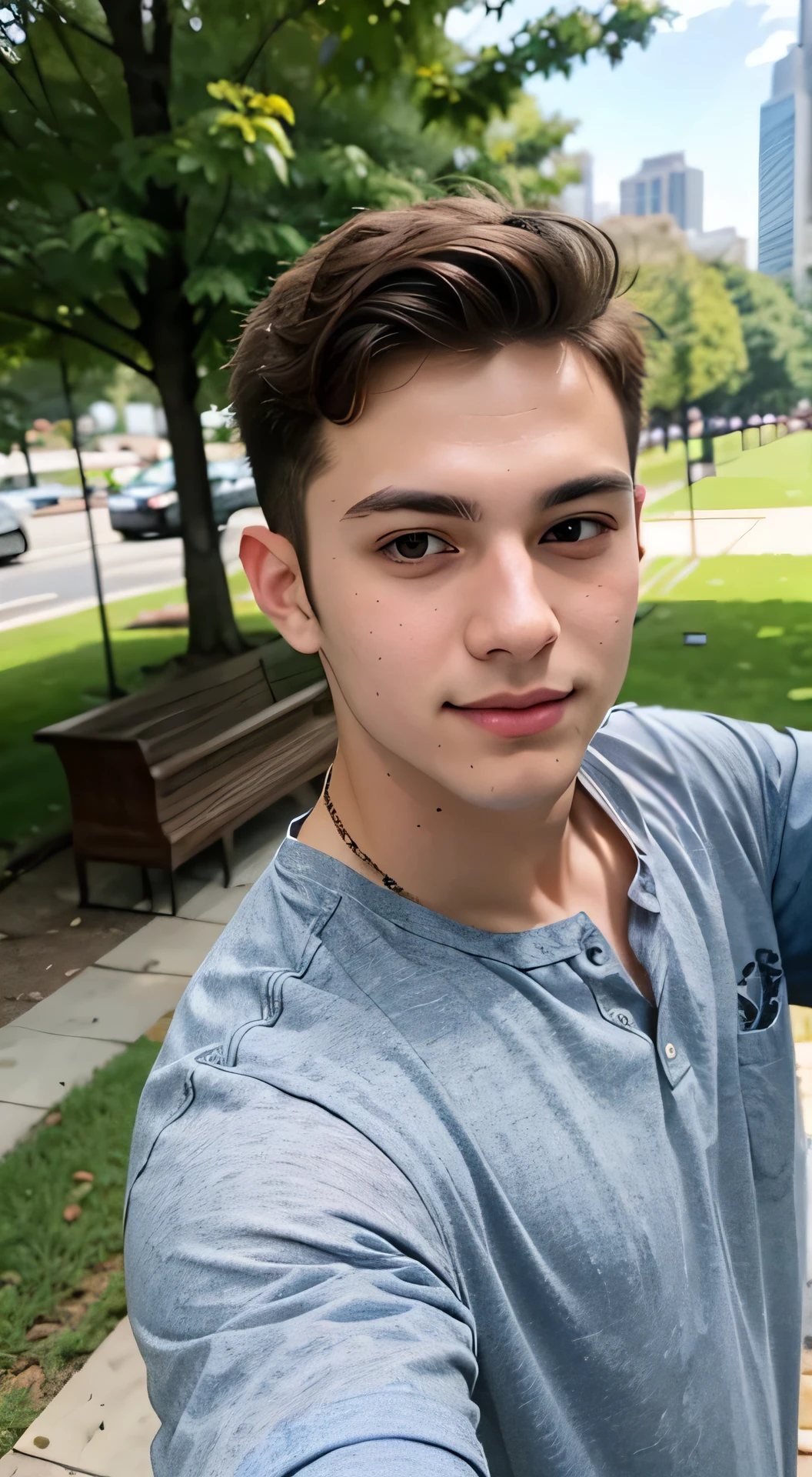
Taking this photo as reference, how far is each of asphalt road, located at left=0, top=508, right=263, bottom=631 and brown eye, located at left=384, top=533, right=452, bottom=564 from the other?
2534 mm

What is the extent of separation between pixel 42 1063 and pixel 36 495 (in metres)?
1.67

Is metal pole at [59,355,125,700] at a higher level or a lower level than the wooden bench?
higher

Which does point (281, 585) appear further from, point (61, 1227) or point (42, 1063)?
point (42, 1063)

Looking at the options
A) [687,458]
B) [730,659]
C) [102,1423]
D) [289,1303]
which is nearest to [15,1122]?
[102,1423]

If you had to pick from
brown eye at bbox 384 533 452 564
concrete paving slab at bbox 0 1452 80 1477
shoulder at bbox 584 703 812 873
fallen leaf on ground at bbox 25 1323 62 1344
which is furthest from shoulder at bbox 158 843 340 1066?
fallen leaf on ground at bbox 25 1323 62 1344

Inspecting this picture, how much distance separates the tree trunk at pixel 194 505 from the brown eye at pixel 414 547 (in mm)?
2928

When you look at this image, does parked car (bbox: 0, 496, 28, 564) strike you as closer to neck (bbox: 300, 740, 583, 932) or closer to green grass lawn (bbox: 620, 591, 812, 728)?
green grass lawn (bbox: 620, 591, 812, 728)

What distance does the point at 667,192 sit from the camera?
3.57 meters

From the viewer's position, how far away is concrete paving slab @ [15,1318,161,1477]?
2.12 metres

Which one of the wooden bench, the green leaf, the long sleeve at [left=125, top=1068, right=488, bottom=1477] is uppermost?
the green leaf

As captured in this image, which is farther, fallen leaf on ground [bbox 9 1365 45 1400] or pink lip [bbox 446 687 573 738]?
fallen leaf on ground [bbox 9 1365 45 1400]

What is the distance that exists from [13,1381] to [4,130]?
3.28m

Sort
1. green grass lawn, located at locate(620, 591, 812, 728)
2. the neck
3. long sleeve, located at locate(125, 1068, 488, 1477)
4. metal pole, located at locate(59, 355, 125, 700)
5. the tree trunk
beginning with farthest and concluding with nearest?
green grass lawn, located at locate(620, 591, 812, 728) < the tree trunk < metal pole, located at locate(59, 355, 125, 700) < the neck < long sleeve, located at locate(125, 1068, 488, 1477)

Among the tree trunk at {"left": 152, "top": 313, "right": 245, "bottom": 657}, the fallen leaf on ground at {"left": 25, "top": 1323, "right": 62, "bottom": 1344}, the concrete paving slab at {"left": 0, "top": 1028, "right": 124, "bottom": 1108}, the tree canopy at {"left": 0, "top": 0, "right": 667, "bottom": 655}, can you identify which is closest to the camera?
the fallen leaf on ground at {"left": 25, "top": 1323, "right": 62, "bottom": 1344}
